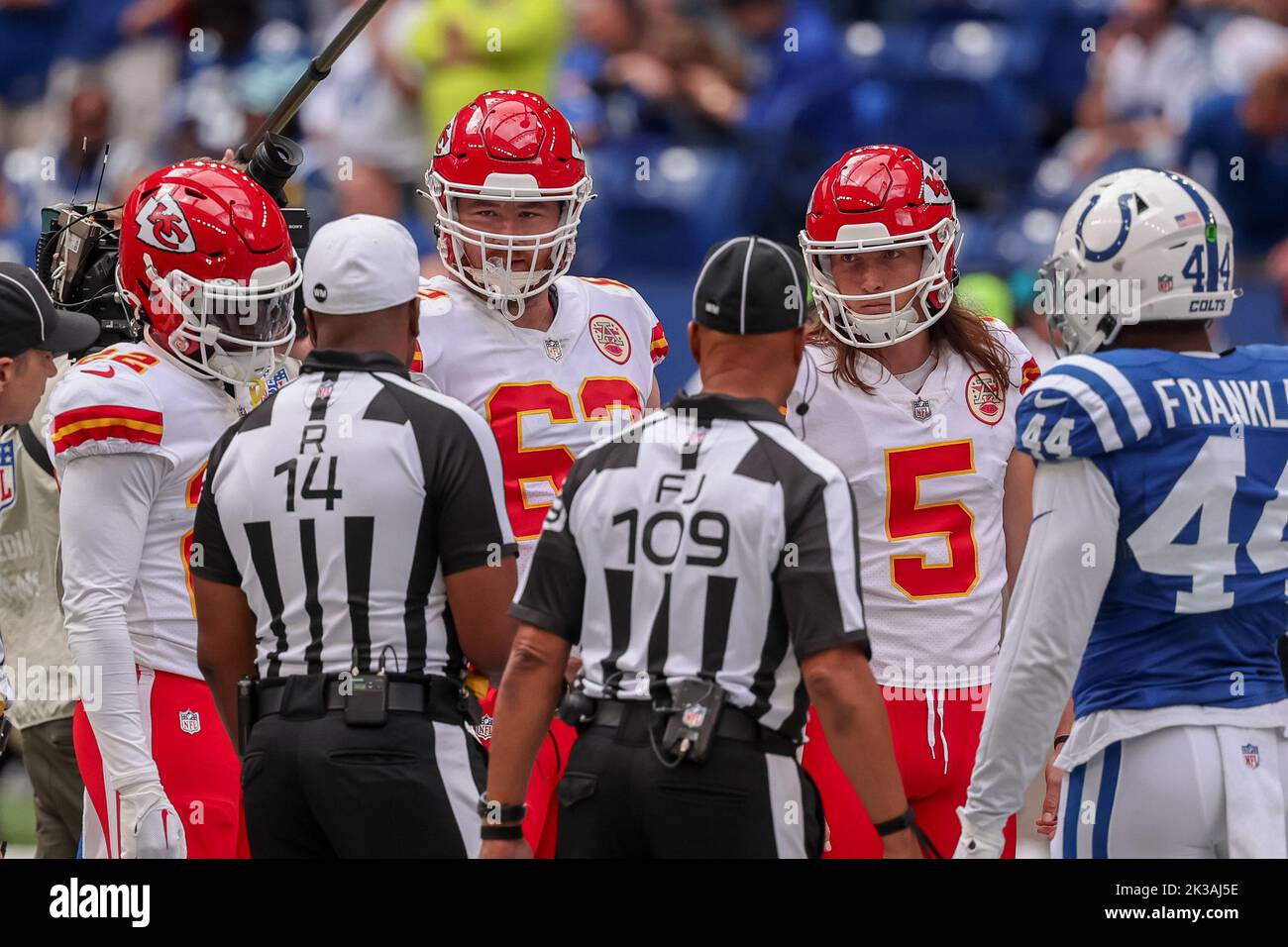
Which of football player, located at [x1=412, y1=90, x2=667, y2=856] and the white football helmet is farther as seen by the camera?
football player, located at [x1=412, y1=90, x2=667, y2=856]

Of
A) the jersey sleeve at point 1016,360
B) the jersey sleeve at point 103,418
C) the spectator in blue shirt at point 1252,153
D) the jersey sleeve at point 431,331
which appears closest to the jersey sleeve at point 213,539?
the jersey sleeve at point 103,418

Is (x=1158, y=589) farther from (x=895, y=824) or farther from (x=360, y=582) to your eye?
(x=360, y=582)

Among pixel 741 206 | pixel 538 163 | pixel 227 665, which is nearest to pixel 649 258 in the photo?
pixel 741 206

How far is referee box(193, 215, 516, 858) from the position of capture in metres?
3.73

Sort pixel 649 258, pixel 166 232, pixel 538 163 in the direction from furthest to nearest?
pixel 649 258
pixel 538 163
pixel 166 232

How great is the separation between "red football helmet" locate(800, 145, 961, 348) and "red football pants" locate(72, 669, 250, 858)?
5.73ft

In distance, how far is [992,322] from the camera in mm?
4871

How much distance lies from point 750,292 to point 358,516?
2.85ft

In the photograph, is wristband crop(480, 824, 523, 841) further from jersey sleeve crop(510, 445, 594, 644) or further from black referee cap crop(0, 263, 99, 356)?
black referee cap crop(0, 263, 99, 356)

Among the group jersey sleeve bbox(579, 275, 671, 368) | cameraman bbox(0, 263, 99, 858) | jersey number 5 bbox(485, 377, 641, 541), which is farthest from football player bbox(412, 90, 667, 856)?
cameraman bbox(0, 263, 99, 858)

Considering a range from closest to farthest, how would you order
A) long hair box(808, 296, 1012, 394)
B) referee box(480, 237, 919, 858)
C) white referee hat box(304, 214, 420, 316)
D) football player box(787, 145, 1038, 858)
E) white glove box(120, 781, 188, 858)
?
referee box(480, 237, 919, 858) → white referee hat box(304, 214, 420, 316) → white glove box(120, 781, 188, 858) → football player box(787, 145, 1038, 858) → long hair box(808, 296, 1012, 394)

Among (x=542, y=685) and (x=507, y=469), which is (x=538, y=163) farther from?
(x=542, y=685)

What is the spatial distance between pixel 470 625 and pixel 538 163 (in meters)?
1.47

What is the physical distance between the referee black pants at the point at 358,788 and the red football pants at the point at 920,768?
1.00 meters
